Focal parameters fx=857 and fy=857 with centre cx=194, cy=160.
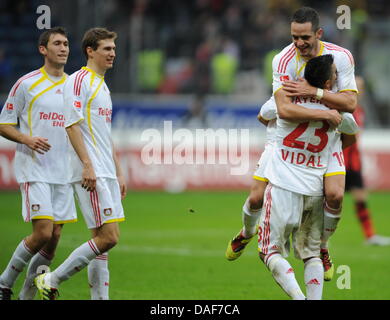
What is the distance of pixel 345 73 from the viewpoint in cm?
717

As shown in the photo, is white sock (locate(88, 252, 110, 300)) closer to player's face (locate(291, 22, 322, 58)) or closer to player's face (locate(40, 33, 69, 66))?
player's face (locate(40, 33, 69, 66))

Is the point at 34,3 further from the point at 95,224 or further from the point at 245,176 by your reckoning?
the point at 95,224

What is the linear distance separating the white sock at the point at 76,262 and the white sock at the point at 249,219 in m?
1.58

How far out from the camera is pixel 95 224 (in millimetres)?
7621

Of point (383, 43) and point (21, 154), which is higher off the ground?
point (383, 43)

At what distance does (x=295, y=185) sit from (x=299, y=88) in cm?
82

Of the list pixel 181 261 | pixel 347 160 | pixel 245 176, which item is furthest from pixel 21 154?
pixel 245 176

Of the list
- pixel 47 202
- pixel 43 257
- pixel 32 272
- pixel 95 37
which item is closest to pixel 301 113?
pixel 95 37

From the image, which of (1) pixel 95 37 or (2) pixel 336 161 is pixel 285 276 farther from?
(1) pixel 95 37

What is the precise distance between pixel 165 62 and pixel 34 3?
3.56 m

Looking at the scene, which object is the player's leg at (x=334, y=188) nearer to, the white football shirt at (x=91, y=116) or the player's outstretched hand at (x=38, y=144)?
the white football shirt at (x=91, y=116)

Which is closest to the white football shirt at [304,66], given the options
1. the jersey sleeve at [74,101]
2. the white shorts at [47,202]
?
the jersey sleeve at [74,101]

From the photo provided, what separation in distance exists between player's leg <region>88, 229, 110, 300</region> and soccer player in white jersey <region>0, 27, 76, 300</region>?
1.90 feet

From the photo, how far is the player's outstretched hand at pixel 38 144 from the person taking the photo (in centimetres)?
800
